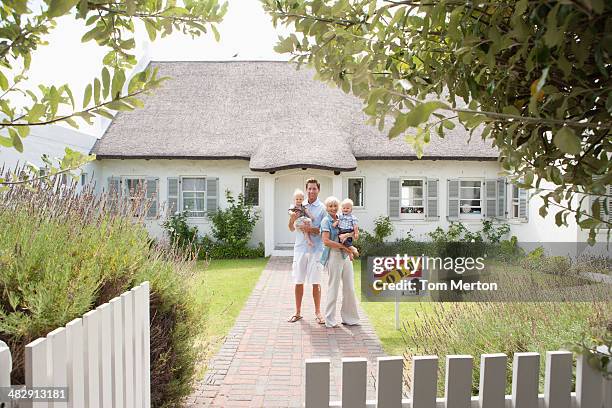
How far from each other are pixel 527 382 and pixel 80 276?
7.07 ft

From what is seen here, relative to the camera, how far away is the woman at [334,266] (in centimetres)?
717

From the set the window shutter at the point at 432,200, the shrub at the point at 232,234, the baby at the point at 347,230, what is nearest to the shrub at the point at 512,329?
the baby at the point at 347,230

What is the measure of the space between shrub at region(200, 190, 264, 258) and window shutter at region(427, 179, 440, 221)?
19.4 ft

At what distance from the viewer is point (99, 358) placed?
7.27 feet

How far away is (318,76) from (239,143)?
1615 cm

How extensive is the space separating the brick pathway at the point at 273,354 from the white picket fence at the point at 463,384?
8.28 ft

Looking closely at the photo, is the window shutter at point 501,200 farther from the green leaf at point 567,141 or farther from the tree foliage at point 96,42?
the green leaf at point 567,141

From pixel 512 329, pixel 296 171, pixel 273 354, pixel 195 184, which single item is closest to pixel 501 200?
pixel 296 171

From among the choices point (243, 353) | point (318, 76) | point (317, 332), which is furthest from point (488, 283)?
point (318, 76)

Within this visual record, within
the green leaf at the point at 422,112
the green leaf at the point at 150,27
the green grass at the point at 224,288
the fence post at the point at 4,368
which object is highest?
the green leaf at the point at 150,27

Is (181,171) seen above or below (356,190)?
above

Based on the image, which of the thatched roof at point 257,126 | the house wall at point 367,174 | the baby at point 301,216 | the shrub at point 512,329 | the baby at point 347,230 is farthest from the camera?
the house wall at point 367,174

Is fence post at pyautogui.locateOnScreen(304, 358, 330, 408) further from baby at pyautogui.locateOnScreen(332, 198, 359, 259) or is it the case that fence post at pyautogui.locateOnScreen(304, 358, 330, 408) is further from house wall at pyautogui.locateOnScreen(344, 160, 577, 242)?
house wall at pyautogui.locateOnScreen(344, 160, 577, 242)

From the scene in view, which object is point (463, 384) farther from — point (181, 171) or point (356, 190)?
point (181, 171)
